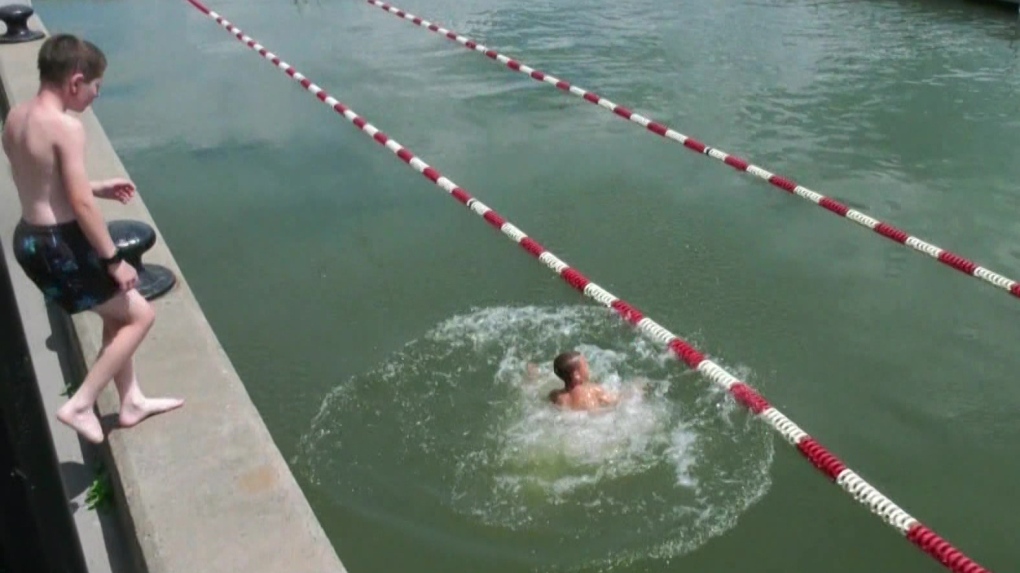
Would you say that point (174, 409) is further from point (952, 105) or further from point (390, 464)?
point (952, 105)

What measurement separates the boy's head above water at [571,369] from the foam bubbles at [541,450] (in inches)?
8.3

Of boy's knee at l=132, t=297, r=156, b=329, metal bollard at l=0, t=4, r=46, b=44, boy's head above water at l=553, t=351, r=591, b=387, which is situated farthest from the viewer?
metal bollard at l=0, t=4, r=46, b=44

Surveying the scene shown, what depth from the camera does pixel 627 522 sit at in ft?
15.9

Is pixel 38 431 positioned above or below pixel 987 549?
above

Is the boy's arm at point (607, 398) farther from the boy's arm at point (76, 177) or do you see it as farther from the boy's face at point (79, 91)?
the boy's face at point (79, 91)

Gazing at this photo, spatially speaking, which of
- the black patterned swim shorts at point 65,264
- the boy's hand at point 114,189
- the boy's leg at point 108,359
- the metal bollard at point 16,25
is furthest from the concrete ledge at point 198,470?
the metal bollard at point 16,25

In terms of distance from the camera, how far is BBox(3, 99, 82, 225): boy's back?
326cm

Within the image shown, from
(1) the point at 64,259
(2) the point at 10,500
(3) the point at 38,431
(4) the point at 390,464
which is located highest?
(3) the point at 38,431

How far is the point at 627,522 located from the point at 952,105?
8270 mm

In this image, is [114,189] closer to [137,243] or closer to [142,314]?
[137,243]

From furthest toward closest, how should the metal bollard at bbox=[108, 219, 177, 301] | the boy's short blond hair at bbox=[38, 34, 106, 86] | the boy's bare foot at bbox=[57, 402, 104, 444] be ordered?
the metal bollard at bbox=[108, 219, 177, 301]
the boy's bare foot at bbox=[57, 402, 104, 444]
the boy's short blond hair at bbox=[38, 34, 106, 86]

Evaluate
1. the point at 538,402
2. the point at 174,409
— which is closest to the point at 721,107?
the point at 538,402

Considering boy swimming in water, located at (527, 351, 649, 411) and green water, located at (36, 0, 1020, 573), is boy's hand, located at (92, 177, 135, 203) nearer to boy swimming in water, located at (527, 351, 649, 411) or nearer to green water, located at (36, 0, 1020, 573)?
green water, located at (36, 0, 1020, 573)

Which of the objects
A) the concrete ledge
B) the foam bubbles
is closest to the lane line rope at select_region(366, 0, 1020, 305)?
the foam bubbles
